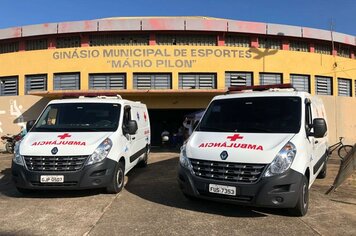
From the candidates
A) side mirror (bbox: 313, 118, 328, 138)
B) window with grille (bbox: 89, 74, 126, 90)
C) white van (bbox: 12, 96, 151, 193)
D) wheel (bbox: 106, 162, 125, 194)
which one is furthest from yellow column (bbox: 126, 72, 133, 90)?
side mirror (bbox: 313, 118, 328, 138)

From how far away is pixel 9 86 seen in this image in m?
20.5

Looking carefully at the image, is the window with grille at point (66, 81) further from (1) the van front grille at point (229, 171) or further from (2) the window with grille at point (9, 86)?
(1) the van front grille at point (229, 171)

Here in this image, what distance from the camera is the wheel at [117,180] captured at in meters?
6.69

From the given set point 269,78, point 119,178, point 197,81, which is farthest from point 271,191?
point 269,78

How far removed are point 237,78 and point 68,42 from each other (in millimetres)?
9956

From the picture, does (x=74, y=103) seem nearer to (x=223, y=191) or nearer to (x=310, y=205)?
(x=223, y=191)

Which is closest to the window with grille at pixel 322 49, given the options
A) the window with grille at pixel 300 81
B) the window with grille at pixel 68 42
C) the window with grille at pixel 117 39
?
the window with grille at pixel 300 81

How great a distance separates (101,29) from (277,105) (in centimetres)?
1524

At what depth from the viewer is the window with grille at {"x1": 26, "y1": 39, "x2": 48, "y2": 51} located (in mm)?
20203

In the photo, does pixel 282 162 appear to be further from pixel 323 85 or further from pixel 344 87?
pixel 344 87

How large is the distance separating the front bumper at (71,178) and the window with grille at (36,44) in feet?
50.6

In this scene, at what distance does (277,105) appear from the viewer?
602 cm

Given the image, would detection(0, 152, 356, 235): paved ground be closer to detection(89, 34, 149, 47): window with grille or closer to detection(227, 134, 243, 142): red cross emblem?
detection(227, 134, 243, 142): red cross emblem

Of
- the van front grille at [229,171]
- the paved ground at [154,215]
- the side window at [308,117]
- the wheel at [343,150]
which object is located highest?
the side window at [308,117]
